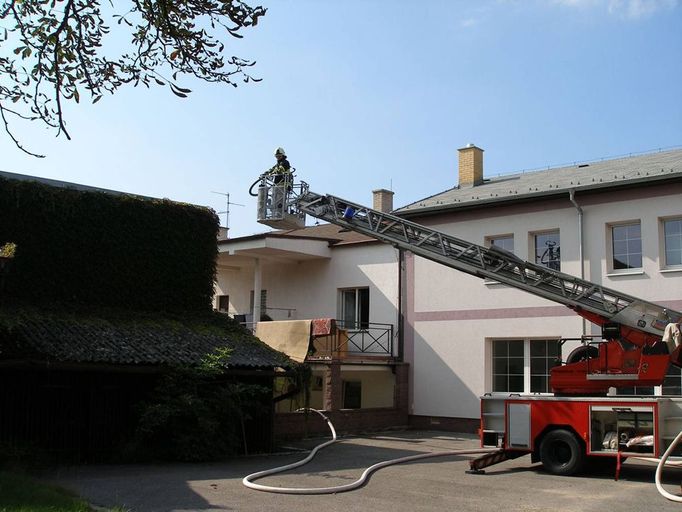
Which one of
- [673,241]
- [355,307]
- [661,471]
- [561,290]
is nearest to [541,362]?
[673,241]

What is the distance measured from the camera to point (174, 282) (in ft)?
64.6

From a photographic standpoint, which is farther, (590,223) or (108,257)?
(590,223)

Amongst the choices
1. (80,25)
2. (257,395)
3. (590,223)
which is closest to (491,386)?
(590,223)

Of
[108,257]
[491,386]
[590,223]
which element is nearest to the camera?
[108,257]

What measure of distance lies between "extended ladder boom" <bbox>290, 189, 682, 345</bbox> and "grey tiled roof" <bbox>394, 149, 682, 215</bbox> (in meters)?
6.31

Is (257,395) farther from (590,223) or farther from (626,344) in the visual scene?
(590,223)

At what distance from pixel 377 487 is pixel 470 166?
1541 cm

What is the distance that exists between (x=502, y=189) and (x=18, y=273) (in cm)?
1375

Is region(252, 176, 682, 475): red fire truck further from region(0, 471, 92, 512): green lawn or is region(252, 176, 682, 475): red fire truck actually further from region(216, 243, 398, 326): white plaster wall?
region(216, 243, 398, 326): white plaster wall

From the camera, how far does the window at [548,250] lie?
21469mm

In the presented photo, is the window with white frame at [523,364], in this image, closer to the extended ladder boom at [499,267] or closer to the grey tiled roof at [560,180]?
the grey tiled roof at [560,180]

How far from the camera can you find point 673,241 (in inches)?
772

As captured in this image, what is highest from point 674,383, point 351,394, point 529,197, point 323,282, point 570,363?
point 529,197

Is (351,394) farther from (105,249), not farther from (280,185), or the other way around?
(280,185)
